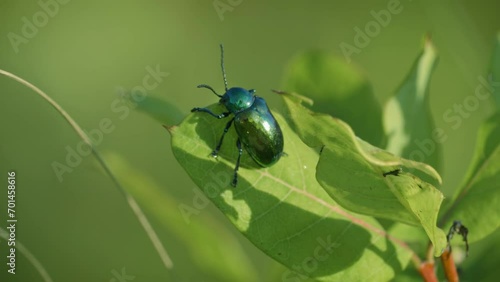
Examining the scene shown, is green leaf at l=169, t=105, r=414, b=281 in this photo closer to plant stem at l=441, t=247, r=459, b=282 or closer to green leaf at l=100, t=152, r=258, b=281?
plant stem at l=441, t=247, r=459, b=282

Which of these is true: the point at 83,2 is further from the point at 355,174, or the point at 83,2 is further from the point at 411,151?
the point at 355,174

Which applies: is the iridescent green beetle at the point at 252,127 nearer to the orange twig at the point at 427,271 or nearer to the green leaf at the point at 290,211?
the green leaf at the point at 290,211

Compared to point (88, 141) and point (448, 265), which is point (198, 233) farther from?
point (448, 265)

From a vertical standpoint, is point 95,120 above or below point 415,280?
above

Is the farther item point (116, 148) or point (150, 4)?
point (150, 4)

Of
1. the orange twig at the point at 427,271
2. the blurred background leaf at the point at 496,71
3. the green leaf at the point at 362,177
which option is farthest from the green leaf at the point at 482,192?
the green leaf at the point at 362,177

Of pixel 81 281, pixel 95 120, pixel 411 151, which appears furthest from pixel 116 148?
pixel 411 151

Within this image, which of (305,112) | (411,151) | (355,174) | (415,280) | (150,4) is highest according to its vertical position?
(150,4)

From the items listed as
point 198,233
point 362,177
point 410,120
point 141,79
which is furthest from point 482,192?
point 141,79
